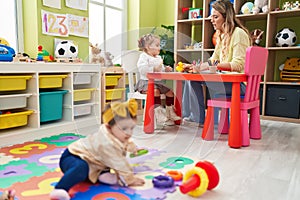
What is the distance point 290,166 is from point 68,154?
0.93m

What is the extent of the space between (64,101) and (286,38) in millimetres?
1799

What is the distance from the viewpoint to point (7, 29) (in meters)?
1.95

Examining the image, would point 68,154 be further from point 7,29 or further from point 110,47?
point 7,29

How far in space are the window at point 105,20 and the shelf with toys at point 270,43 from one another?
2.02ft

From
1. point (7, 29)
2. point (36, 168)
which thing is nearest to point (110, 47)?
point (7, 29)

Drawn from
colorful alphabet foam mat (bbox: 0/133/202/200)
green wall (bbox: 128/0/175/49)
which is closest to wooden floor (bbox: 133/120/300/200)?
colorful alphabet foam mat (bbox: 0/133/202/200)

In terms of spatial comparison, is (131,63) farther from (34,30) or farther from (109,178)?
(109,178)

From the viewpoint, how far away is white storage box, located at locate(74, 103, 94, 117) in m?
1.90

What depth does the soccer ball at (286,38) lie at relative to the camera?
7.38ft

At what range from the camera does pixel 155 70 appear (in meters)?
1.76

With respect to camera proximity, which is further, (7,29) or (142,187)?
(7,29)

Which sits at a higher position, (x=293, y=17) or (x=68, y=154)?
(x=293, y=17)

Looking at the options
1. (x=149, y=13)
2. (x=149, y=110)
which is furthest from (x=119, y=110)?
(x=149, y=13)

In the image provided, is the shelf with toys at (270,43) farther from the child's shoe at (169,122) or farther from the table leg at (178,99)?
the child's shoe at (169,122)
